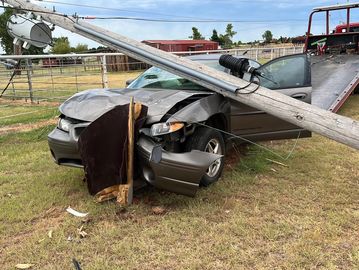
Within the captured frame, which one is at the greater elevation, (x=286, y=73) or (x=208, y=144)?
(x=286, y=73)

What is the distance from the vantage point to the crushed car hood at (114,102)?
4082mm

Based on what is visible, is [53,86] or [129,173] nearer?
[129,173]

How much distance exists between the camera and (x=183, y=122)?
12.9ft

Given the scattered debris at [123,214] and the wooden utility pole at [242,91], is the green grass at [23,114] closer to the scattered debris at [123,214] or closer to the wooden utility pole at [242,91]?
the wooden utility pole at [242,91]

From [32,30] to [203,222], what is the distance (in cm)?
458

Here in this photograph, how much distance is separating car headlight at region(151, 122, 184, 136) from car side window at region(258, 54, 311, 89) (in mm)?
2069

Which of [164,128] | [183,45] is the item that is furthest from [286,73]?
[183,45]

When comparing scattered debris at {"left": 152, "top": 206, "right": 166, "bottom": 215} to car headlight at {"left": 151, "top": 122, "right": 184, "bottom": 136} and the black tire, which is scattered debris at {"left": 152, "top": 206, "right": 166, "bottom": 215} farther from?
car headlight at {"left": 151, "top": 122, "right": 184, "bottom": 136}

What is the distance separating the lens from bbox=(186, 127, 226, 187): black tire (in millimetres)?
4141

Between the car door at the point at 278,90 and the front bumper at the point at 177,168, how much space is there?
1410mm

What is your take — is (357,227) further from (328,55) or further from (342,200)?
(328,55)

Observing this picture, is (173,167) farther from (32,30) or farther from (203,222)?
(32,30)

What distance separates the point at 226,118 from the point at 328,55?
321 inches

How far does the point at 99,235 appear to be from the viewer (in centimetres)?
352
